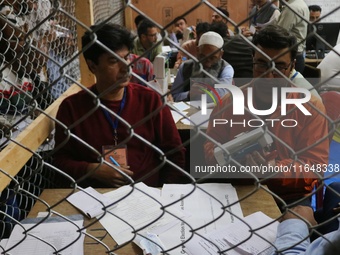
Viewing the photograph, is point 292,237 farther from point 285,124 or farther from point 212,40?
point 212,40

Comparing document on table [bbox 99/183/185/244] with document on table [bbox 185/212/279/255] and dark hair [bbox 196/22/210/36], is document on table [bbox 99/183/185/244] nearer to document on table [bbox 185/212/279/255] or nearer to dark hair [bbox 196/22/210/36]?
document on table [bbox 185/212/279/255]

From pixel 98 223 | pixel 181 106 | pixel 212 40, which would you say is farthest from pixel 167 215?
pixel 212 40

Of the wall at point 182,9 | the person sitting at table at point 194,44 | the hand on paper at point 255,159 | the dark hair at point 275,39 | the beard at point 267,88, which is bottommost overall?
the wall at point 182,9

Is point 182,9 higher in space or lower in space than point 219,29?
lower

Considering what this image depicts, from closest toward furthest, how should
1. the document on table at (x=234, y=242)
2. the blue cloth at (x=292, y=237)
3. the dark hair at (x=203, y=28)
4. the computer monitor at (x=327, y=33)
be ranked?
1. the blue cloth at (x=292, y=237)
2. the document on table at (x=234, y=242)
3. the dark hair at (x=203, y=28)
4. the computer monitor at (x=327, y=33)

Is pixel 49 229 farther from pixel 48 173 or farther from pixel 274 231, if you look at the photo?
pixel 48 173

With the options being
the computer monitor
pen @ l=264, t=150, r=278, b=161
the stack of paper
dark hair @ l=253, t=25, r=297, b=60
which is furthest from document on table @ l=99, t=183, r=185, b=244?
the computer monitor

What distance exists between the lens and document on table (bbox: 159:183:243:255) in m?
1.43

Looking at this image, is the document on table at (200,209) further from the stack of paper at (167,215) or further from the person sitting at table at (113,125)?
the person sitting at table at (113,125)

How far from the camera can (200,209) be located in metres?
1.59

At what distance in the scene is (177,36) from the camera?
566cm

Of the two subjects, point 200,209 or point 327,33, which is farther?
point 327,33

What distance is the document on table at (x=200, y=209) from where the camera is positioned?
1.43m

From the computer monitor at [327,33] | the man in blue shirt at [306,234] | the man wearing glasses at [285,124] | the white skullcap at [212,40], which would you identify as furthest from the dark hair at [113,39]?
the computer monitor at [327,33]
